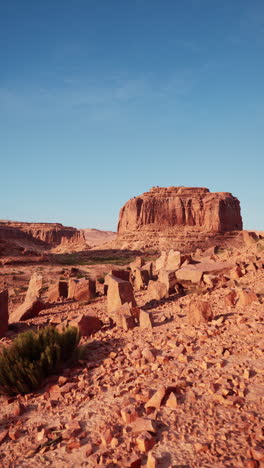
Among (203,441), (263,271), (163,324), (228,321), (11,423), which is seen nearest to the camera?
(203,441)

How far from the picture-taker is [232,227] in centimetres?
7100

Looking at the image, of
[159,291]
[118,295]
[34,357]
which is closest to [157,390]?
[34,357]

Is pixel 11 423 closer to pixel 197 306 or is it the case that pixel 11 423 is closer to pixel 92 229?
pixel 197 306

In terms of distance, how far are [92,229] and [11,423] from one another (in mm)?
165256

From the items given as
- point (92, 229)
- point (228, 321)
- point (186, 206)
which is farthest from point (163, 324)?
point (92, 229)

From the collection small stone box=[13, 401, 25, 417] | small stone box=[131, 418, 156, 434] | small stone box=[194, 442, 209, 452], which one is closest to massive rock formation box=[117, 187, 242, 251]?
small stone box=[13, 401, 25, 417]

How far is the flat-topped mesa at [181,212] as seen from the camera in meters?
67.8

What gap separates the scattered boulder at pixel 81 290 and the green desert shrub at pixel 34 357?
5166mm

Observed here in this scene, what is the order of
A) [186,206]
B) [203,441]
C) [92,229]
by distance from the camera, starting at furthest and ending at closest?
[92,229] → [186,206] → [203,441]

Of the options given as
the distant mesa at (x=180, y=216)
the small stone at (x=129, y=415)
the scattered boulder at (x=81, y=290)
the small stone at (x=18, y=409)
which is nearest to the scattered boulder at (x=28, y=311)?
the scattered boulder at (x=81, y=290)

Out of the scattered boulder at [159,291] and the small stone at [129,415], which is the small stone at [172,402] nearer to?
the small stone at [129,415]

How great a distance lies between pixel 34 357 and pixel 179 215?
65.0m

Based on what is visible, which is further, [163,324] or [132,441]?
[163,324]

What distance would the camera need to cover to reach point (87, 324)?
21.4 ft
